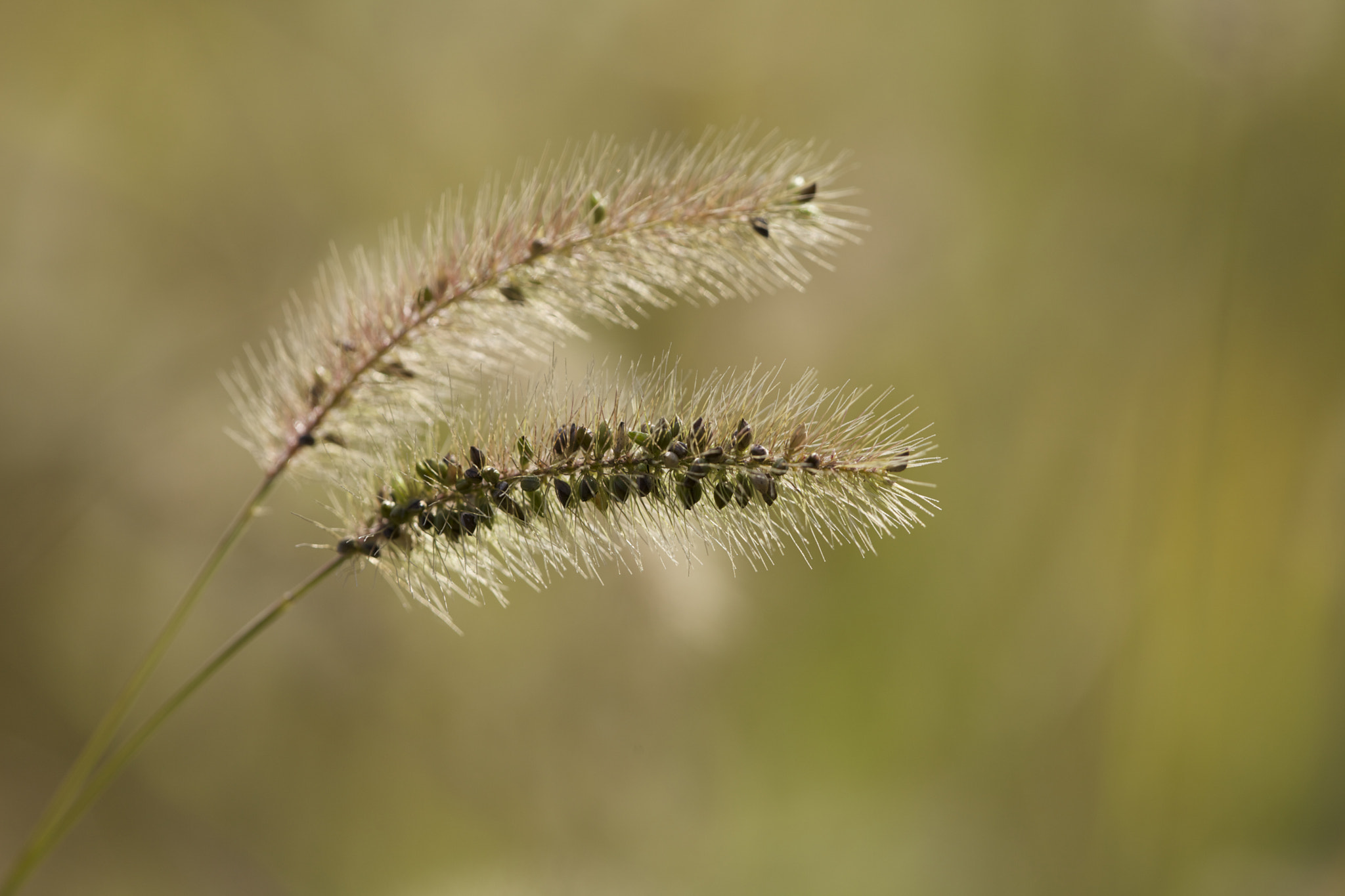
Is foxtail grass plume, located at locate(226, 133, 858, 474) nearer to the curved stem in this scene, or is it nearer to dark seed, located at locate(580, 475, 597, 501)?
the curved stem

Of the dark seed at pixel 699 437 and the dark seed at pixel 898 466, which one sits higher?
the dark seed at pixel 898 466

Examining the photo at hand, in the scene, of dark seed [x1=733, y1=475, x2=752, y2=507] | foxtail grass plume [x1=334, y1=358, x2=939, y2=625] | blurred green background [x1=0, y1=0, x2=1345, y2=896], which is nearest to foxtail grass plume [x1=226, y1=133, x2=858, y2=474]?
foxtail grass plume [x1=334, y1=358, x2=939, y2=625]

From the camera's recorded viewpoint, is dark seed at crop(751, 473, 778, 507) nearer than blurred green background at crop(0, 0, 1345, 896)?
Yes

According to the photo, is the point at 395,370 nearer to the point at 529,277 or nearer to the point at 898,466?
the point at 529,277

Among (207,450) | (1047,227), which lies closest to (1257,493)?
(1047,227)

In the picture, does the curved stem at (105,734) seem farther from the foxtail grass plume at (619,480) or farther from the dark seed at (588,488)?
the dark seed at (588,488)

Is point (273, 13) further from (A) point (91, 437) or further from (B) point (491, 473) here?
(B) point (491, 473)

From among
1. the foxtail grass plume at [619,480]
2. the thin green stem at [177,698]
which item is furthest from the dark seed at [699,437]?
the thin green stem at [177,698]

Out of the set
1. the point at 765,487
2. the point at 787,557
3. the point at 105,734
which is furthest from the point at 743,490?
the point at 787,557
